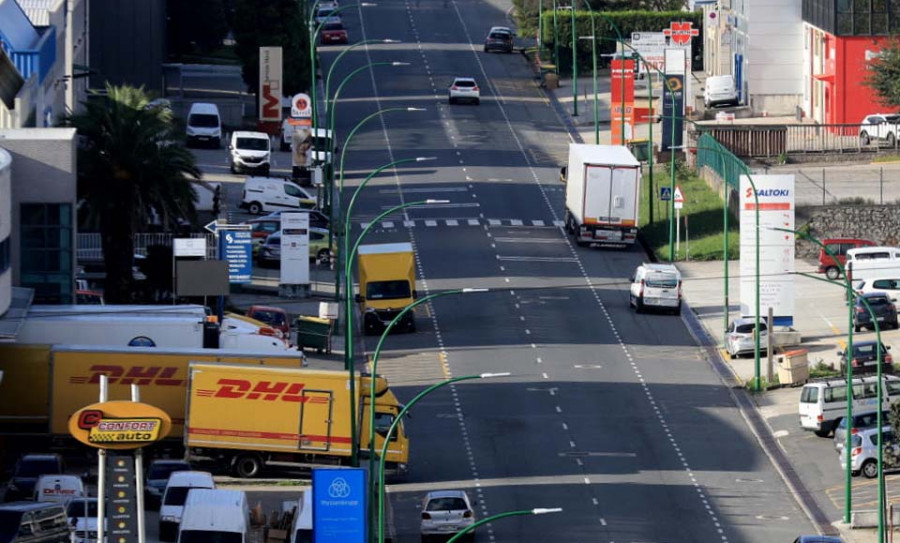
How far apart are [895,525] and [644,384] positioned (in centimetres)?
1664

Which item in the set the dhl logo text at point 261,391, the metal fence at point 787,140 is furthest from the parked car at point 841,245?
the dhl logo text at point 261,391

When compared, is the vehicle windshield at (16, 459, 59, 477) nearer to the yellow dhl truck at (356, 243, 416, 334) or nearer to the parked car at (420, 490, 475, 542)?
the parked car at (420, 490, 475, 542)

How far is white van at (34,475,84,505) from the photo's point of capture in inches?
2347

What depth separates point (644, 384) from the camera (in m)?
77.2

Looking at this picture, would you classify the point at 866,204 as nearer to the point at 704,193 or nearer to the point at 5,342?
the point at 704,193

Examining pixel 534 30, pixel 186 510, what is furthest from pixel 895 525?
pixel 534 30

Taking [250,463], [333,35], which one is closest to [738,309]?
[250,463]

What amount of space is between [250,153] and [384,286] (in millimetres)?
→ 26268

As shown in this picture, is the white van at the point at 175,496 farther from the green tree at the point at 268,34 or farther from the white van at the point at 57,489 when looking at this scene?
the green tree at the point at 268,34

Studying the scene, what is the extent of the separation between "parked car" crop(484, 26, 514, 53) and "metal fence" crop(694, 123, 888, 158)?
34.5 m

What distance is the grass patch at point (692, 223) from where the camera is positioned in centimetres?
9681

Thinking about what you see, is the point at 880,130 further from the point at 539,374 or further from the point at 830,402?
the point at 830,402

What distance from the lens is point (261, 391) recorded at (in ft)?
213

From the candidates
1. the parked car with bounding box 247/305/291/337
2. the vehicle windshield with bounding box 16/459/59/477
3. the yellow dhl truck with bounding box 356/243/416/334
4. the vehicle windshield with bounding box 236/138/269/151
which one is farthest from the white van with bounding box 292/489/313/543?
the vehicle windshield with bounding box 236/138/269/151
